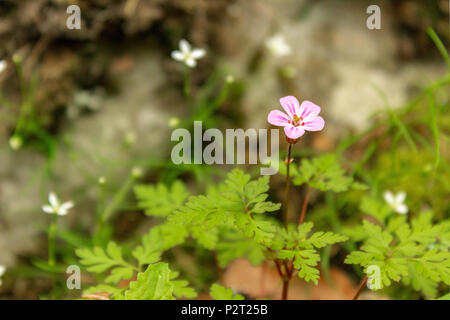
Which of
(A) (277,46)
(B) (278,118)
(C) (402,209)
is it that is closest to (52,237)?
(B) (278,118)

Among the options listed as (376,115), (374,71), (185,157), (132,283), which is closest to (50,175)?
(185,157)

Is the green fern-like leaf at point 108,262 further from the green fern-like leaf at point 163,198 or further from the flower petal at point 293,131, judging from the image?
the flower petal at point 293,131

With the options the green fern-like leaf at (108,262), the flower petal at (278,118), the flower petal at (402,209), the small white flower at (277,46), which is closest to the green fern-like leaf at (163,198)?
the green fern-like leaf at (108,262)

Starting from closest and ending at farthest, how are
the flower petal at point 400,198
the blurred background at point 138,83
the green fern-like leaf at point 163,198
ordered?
the green fern-like leaf at point 163,198
the flower petal at point 400,198
the blurred background at point 138,83

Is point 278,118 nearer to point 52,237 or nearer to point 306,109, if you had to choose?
point 306,109

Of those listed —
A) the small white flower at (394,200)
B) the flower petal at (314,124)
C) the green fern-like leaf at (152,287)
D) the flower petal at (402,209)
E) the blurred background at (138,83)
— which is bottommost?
the green fern-like leaf at (152,287)

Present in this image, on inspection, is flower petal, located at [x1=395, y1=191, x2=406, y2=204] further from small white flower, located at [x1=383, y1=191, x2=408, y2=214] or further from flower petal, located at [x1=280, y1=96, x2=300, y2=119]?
flower petal, located at [x1=280, y1=96, x2=300, y2=119]

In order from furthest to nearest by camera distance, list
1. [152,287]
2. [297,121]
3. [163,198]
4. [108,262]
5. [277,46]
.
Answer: [277,46] < [163,198] < [108,262] < [297,121] < [152,287]
